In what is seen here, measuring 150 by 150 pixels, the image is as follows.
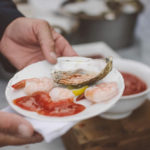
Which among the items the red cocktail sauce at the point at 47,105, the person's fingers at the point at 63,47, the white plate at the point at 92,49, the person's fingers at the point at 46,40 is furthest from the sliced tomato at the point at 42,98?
the white plate at the point at 92,49

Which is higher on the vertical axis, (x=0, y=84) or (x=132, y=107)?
(x=0, y=84)

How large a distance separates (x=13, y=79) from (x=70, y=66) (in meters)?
0.17

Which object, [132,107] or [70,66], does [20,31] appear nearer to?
[70,66]

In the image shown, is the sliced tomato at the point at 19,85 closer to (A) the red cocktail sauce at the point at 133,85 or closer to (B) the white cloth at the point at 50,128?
(B) the white cloth at the point at 50,128

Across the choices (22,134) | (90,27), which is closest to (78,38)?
(90,27)

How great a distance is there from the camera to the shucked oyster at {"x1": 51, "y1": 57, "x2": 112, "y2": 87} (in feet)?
2.09

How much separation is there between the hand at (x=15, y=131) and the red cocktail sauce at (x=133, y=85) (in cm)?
43

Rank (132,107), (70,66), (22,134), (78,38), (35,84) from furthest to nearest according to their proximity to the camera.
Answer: (78,38) < (132,107) < (70,66) < (35,84) < (22,134)

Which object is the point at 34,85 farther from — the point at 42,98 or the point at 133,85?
the point at 133,85

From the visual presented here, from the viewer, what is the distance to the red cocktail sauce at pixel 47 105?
1.63ft

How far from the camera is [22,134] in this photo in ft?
1.51

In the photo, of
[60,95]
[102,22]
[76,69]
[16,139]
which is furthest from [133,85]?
[102,22]

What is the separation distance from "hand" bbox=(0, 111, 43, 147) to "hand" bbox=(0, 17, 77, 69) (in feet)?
1.09

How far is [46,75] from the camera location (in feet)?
2.16
